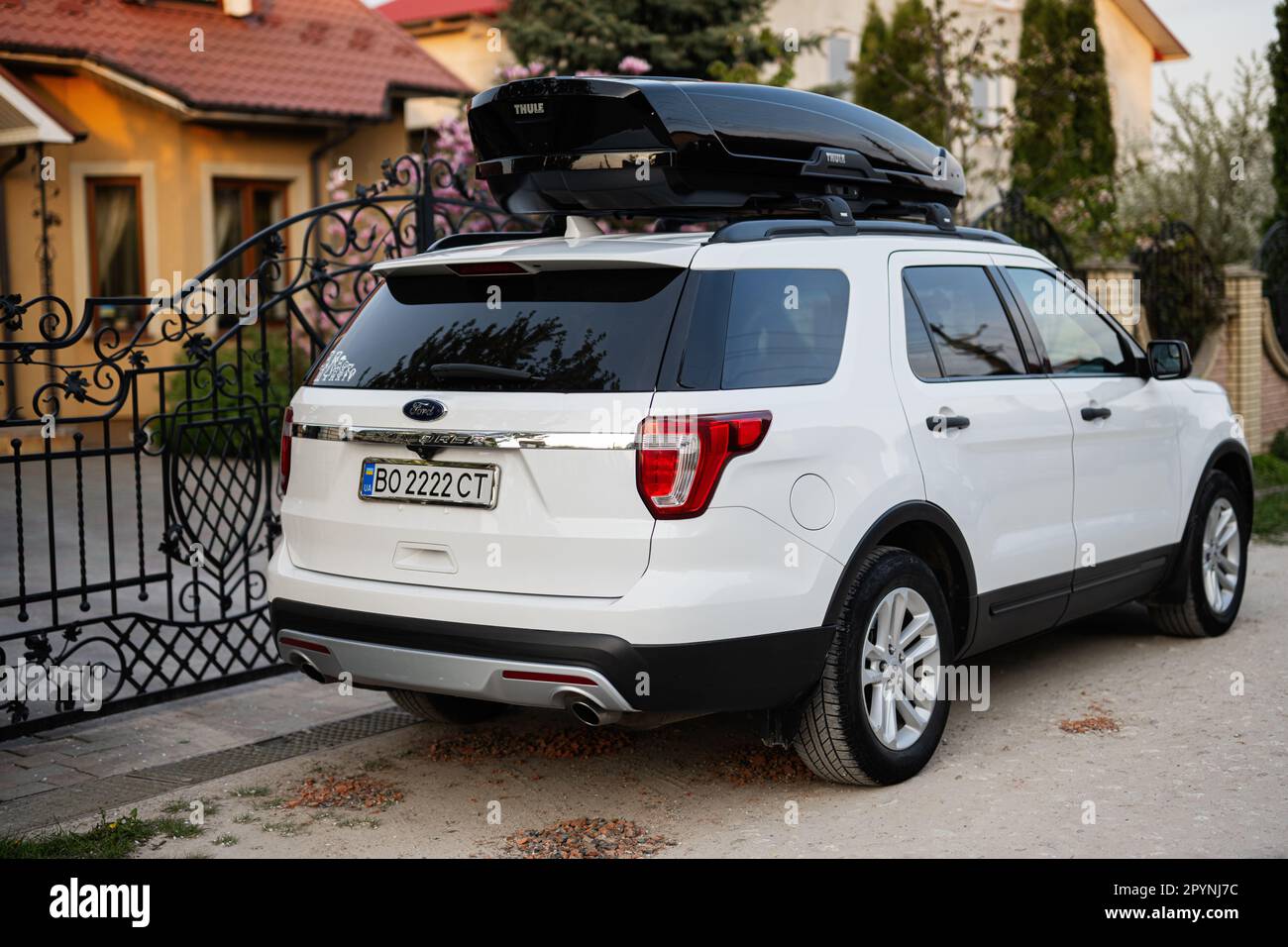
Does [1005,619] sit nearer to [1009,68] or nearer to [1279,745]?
[1279,745]

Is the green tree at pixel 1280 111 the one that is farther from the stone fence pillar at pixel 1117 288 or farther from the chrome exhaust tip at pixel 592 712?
the chrome exhaust tip at pixel 592 712

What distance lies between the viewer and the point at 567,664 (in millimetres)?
4340

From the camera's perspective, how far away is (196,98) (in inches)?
630

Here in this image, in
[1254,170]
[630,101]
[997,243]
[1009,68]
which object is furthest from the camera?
[1254,170]

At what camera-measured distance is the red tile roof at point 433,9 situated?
25375 millimetres

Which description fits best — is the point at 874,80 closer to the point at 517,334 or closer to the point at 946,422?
the point at 946,422

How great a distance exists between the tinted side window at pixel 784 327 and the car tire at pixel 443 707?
2.05 metres

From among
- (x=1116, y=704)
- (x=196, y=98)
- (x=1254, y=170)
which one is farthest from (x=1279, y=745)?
(x=1254, y=170)

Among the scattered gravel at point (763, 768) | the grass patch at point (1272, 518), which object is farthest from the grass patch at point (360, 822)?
the grass patch at point (1272, 518)

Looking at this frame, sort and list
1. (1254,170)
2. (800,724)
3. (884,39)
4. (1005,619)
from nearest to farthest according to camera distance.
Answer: (800,724) → (1005,619) → (1254,170) → (884,39)

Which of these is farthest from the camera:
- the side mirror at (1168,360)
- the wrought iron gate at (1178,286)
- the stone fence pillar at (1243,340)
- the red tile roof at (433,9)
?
the red tile roof at (433,9)

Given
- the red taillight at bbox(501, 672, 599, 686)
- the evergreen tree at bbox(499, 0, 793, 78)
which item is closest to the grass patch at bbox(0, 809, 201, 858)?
the red taillight at bbox(501, 672, 599, 686)

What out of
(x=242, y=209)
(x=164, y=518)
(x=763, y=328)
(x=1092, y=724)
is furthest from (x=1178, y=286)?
(x=763, y=328)

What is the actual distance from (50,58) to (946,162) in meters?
12.4
